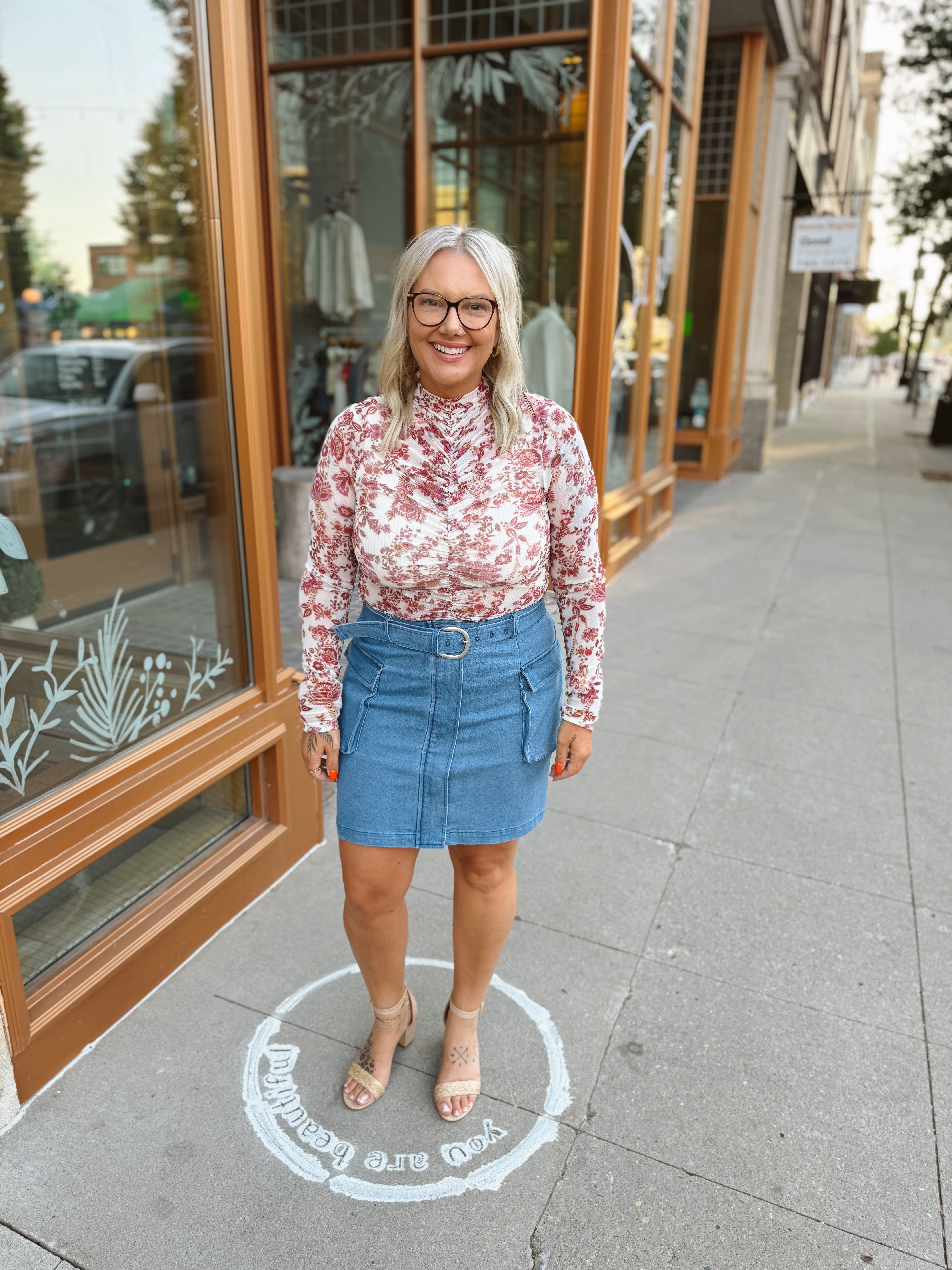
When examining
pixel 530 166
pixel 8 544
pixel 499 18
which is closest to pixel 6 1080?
pixel 8 544

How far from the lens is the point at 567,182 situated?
22.3ft

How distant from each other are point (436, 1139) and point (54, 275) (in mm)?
6639

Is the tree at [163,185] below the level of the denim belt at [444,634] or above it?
above

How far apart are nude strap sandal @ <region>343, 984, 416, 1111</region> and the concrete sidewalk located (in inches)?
1.4

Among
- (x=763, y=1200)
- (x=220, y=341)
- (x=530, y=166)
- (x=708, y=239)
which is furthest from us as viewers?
(x=708, y=239)

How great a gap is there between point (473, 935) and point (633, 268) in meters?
5.79

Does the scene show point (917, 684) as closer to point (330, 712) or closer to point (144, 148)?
point (330, 712)

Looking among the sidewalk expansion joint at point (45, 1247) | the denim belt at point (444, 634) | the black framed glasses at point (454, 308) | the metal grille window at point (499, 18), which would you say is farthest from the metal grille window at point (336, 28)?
the sidewalk expansion joint at point (45, 1247)

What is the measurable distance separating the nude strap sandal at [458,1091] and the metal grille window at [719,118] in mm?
11288

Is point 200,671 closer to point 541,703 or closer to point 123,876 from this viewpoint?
point 123,876

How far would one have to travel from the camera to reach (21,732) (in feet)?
7.22

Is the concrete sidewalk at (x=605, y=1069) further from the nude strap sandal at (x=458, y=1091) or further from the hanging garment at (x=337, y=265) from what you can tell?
the hanging garment at (x=337, y=265)

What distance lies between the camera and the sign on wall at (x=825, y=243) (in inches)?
495

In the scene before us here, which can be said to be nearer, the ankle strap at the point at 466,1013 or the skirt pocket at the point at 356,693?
the skirt pocket at the point at 356,693
